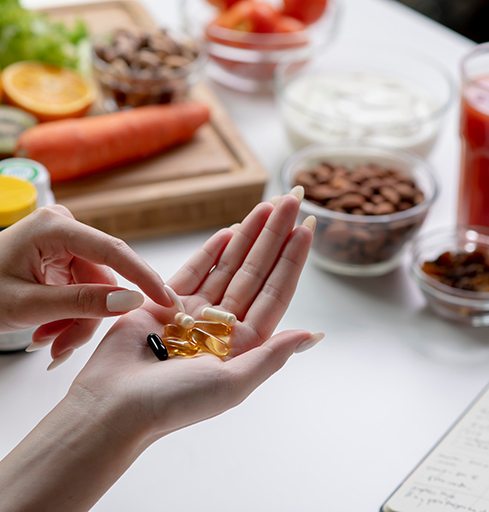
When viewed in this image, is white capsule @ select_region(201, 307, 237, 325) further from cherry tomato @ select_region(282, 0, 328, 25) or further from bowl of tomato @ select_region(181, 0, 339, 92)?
cherry tomato @ select_region(282, 0, 328, 25)

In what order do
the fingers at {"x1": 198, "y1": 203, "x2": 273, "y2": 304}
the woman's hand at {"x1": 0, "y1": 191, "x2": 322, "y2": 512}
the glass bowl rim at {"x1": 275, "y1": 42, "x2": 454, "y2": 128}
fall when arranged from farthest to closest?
the glass bowl rim at {"x1": 275, "y1": 42, "x2": 454, "y2": 128} → the fingers at {"x1": 198, "y1": 203, "x2": 273, "y2": 304} → the woman's hand at {"x1": 0, "y1": 191, "x2": 322, "y2": 512}

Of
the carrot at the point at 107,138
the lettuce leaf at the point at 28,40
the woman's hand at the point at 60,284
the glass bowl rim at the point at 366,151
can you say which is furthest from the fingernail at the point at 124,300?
the lettuce leaf at the point at 28,40

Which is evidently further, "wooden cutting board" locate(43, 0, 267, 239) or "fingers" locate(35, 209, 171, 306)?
"wooden cutting board" locate(43, 0, 267, 239)

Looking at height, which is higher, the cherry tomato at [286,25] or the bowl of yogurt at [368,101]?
the cherry tomato at [286,25]

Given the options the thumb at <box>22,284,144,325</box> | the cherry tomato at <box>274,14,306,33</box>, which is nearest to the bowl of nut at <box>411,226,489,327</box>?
the thumb at <box>22,284,144,325</box>

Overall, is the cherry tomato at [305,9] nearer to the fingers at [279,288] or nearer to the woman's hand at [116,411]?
the fingers at [279,288]

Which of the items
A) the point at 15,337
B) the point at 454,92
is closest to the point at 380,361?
the point at 15,337

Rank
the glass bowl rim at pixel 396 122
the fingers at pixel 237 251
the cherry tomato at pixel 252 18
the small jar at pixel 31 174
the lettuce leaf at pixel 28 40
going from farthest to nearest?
the cherry tomato at pixel 252 18 → the lettuce leaf at pixel 28 40 → the glass bowl rim at pixel 396 122 → the small jar at pixel 31 174 → the fingers at pixel 237 251

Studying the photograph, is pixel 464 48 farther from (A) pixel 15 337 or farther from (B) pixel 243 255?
(A) pixel 15 337
